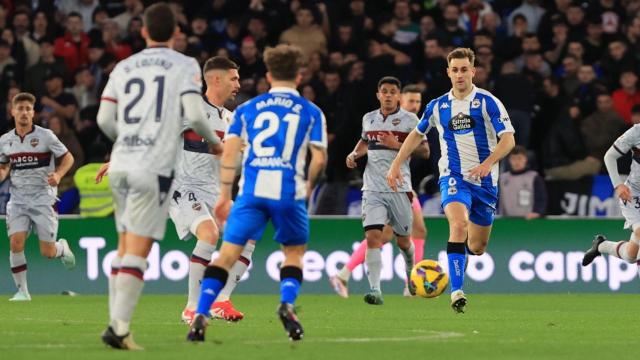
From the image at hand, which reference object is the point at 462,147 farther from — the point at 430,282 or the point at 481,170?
the point at 430,282

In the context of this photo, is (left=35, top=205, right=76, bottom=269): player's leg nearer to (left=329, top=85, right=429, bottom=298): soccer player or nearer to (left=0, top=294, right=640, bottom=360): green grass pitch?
(left=0, top=294, right=640, bottom=360): green grass pitch

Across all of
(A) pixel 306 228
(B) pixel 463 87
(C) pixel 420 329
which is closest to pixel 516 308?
(B) pixel 463 87

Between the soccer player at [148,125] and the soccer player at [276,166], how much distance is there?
1.62 feet

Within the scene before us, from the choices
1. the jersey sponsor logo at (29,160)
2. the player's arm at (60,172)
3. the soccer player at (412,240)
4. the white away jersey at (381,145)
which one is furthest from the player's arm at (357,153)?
the jersey sponsor logo at (29,160)

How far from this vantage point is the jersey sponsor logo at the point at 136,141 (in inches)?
392

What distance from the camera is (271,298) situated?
19344 millimetres

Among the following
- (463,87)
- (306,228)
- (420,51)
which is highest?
(420,51)

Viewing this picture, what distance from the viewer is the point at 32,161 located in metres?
18.4

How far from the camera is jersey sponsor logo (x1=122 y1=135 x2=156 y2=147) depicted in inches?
392

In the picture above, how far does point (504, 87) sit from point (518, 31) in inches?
77.5

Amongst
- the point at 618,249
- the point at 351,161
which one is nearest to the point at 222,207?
the point at 351,161

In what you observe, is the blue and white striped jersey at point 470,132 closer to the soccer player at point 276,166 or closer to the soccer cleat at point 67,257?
the soccer player at point 276,166

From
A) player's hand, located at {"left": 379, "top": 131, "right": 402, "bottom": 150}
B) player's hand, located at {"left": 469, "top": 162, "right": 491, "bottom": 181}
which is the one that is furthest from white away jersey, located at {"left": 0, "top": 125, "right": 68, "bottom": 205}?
player's hand, located at {"left": 469, "top": 162, "right": 491, "bottom": 181}

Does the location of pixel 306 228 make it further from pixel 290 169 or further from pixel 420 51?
pixel 420 51
